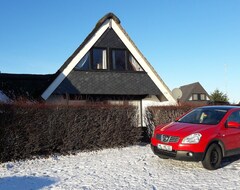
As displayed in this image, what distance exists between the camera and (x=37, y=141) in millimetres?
9703

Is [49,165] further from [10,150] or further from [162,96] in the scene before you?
[162,96]

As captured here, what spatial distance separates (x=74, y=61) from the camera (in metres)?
15.5

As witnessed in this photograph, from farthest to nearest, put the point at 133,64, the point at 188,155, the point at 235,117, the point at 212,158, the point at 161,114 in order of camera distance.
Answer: the point at 133,64, the point at 161,114, the point at 235,117, the point at 212,158, the point at 188,155

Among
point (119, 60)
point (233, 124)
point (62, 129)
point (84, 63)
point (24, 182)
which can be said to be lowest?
point (24, 182)

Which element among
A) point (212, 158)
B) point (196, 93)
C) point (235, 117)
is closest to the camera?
point (212, 158)

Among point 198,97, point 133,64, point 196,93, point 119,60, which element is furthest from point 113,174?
point 196,93

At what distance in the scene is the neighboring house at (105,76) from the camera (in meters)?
15.4

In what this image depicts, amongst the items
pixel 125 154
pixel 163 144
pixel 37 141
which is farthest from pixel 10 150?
pixel 163 144

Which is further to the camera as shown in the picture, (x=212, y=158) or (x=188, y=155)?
(x=212, y=158)

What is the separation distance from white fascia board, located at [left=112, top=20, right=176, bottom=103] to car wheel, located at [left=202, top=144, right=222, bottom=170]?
9.16 metres

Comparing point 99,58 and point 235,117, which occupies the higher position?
point 99,58

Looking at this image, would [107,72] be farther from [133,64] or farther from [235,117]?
[235,117]

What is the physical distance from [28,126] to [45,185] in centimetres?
312

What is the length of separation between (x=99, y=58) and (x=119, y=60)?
1.16 metres
